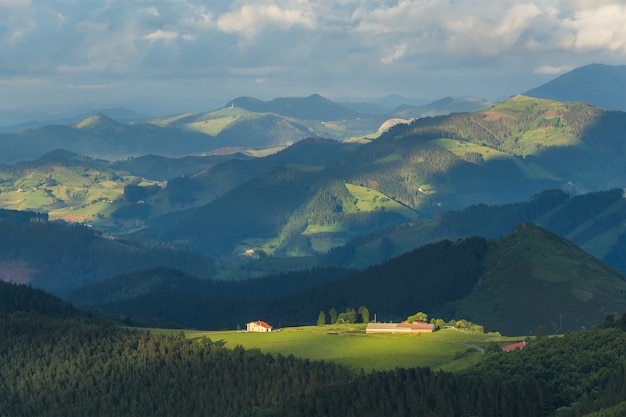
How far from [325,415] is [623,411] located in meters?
53.6

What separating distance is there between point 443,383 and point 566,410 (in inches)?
835

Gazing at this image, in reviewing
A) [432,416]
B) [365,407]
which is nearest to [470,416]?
[432,416]

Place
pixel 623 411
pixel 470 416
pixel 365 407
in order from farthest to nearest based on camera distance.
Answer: pixel 365 407 → pixel 470 416 → pixel 623 411

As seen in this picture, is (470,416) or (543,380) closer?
(470,416)

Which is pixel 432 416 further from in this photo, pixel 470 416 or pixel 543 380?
pixel 543 380

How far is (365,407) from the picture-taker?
7697 inches

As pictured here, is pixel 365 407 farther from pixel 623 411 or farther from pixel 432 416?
pixel 623 411

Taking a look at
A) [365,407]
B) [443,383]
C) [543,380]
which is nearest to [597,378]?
[543,380]

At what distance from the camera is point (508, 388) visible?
190m

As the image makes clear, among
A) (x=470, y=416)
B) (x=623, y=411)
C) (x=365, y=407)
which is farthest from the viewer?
(x=365, y=407)

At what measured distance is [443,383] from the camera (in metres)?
196

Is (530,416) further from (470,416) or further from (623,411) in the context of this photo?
(623,411)

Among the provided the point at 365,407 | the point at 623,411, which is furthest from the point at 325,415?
the point at 623,411

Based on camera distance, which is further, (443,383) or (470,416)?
(443,383)
